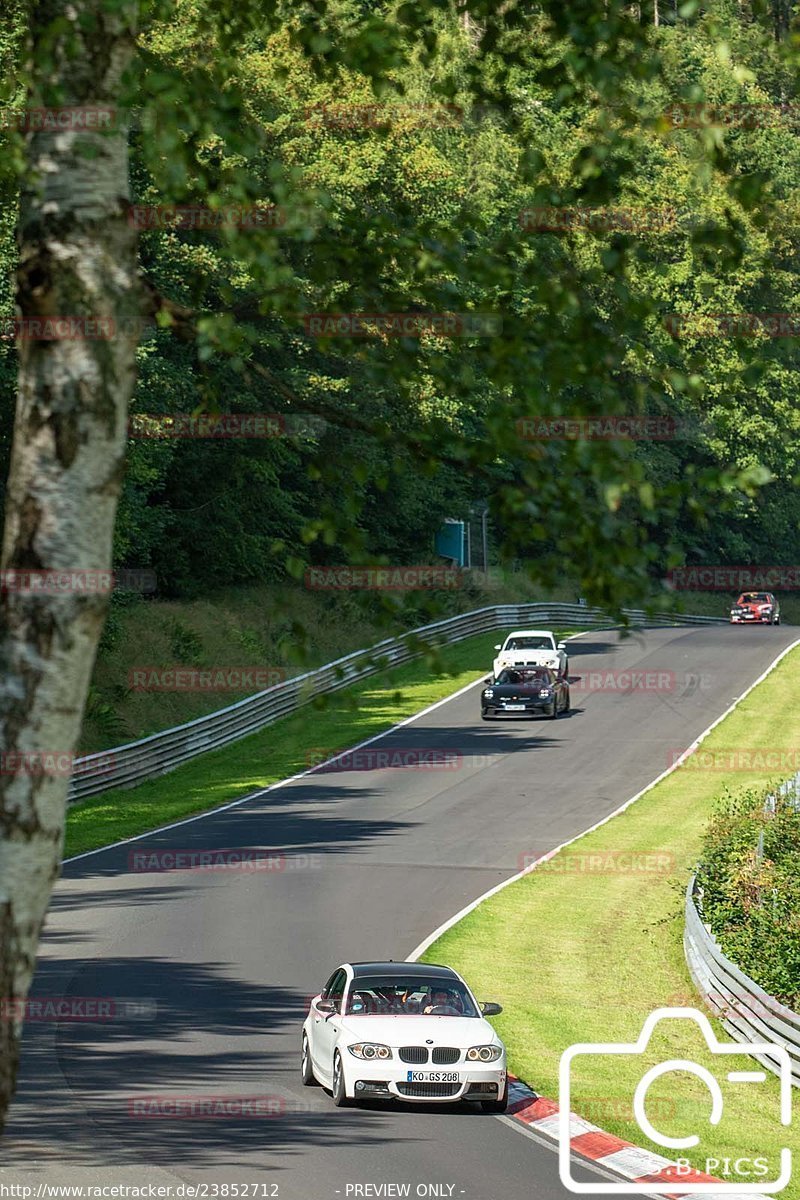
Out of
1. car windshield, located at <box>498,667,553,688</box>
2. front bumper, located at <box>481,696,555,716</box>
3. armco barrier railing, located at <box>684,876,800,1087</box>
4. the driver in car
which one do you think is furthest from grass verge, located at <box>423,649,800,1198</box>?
car windshield, located at <box>498,667,553,688</box>

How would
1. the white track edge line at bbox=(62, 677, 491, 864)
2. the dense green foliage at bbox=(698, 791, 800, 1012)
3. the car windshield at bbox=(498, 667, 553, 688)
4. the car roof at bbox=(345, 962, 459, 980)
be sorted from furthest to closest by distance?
the car windshield at bbox=(498, 667, 553, 688) < the white track edge line at bbox=(62, 677, 491, 864) < the dense green foliage at bbox=(698, 791, 800, 1012) < the car roof at bbox=(345, 962, 459, 980)

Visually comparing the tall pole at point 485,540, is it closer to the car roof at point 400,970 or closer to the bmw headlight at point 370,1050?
the car roof at point 400,970

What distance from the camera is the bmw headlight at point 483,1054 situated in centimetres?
1659

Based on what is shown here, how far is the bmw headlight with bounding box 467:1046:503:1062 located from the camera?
16.6 metres

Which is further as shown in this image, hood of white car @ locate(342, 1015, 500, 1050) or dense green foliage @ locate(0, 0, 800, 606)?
hood of white car @ locate(342, 1015, 500, 1050)

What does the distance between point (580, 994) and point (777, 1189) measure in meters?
11.2

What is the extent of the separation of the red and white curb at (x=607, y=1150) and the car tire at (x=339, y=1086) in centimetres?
160

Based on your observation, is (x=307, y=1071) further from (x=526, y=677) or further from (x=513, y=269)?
(x=526, y=677)

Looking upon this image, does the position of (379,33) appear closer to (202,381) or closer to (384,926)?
(202,381)

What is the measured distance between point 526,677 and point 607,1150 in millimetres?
34484

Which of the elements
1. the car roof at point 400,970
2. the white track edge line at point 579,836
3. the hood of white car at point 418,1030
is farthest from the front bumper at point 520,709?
the hood of white car at point 418,1030

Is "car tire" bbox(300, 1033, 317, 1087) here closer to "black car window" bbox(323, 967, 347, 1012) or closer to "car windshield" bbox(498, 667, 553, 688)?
"black car window" bbox(323, 967, 347, 1012)

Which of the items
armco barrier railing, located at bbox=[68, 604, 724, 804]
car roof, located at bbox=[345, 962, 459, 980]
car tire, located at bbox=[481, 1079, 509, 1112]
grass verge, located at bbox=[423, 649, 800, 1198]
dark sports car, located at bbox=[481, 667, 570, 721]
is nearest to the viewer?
car tire, located at bbox=[481, 1079, 509, 1112]

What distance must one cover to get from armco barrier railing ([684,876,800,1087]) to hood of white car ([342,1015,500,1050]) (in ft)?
13.1
